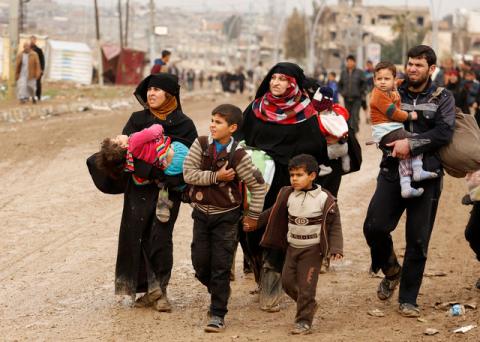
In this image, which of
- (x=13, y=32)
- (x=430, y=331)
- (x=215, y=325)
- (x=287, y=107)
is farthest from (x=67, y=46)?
(x=430, y=331)

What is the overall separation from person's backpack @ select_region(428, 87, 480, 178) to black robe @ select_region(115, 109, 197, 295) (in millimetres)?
1684

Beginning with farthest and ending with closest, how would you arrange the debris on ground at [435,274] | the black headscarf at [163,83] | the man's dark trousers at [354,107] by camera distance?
the man's dark trousers at [354,107] < the debris on ground at [435,274] < the black headscarf at [163,83]

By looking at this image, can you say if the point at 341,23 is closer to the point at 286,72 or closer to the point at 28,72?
the point at 28,72

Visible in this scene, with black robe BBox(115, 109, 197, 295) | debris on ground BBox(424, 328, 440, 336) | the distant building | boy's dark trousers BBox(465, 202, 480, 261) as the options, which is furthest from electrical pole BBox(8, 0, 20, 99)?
the distant building

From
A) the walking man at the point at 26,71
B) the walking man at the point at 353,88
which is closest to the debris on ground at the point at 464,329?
the walking man at the point at 353,88

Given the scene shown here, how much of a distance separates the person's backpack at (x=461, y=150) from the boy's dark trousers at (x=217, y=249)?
143 cm

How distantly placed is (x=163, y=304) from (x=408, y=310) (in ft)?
5.39

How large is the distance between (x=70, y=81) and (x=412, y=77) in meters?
39.8

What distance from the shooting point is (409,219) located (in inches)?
288

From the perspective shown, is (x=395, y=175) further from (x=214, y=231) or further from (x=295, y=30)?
(x=295, y=30)

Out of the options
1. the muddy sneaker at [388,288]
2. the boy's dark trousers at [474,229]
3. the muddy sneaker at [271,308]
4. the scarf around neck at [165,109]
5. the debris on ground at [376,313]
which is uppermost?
the scarf around neck at [165,109]

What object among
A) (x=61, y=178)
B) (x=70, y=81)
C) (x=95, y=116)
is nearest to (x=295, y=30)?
(x=70, y=81)

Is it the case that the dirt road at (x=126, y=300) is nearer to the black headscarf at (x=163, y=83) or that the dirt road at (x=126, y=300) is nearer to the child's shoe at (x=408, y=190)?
the child's shoe at (x=408, y=190)

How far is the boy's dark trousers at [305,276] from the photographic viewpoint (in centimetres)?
686
